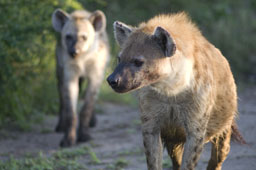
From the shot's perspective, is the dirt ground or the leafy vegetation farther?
the leafy vegetation

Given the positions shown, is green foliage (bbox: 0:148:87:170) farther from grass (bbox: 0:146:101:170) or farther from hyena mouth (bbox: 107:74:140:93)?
hyena mouth (bbox: 107:74:140:93)

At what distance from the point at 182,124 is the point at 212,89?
0.94 ft

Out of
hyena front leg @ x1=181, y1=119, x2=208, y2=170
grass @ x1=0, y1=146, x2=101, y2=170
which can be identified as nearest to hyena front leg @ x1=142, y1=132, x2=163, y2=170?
hyena front leg @ x1=181, y1=119, x2=208, y2=170

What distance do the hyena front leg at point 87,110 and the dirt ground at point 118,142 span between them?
0.13 m

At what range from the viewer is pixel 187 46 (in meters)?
2.86

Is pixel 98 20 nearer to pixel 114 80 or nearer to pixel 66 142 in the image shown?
pixel 66 142

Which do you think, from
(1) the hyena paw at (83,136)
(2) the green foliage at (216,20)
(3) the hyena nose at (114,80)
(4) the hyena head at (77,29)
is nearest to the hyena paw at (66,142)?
(1) the hyena paw at (83,136)

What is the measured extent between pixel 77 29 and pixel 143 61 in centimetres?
276

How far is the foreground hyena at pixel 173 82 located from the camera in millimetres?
2744

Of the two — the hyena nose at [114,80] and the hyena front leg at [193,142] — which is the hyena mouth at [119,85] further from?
the hyena front leg at [193,142]

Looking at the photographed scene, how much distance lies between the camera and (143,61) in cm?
274

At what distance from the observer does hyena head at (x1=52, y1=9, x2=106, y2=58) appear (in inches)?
207

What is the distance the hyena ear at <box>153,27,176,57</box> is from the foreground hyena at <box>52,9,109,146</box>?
2369mm

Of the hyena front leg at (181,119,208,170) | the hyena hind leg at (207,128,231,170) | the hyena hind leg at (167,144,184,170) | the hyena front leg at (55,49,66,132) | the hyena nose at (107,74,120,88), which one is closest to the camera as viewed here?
the hyena nose at (107,74,120,88)
